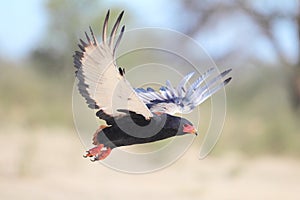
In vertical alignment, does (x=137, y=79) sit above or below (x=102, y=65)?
above

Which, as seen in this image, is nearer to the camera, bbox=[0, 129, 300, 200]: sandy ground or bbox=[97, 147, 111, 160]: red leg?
bbox=[97, 147, 111, 160]: red leg

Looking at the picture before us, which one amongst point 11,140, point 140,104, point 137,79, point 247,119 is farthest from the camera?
point 247,119

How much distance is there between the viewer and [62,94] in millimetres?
21781

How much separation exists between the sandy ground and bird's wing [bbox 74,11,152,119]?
4.84 m

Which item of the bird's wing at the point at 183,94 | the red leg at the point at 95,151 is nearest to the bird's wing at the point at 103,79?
the red leg at the point at 95,151

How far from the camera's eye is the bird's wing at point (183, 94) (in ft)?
16.0

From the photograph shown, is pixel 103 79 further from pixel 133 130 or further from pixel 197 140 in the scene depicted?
pixel 197 140

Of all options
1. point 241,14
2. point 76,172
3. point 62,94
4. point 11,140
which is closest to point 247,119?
point 241,14

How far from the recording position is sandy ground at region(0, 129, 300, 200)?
10.1 meters

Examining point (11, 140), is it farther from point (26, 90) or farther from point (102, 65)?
point (102, 65)

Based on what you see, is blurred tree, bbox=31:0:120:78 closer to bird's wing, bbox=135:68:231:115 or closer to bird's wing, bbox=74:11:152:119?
bird's wing, bbox=135:68:231:115

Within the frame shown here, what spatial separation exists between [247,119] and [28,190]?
1097cm

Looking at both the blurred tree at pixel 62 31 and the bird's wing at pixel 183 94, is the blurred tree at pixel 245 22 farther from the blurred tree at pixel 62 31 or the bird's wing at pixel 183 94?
the bird's wing at pixel 183 94

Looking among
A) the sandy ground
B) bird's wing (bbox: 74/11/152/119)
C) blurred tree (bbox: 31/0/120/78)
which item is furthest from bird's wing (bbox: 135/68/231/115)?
blurred tree (bbox: 31/0/120/78)
